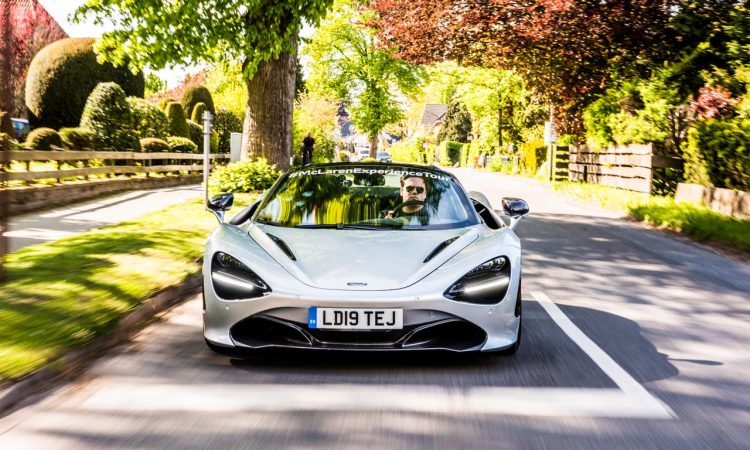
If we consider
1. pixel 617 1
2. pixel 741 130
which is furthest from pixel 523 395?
pixel 617 1

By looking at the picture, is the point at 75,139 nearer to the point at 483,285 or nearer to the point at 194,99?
the point at 194,99

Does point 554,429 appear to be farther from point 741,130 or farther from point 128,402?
point 741,130

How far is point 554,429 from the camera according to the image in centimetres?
363

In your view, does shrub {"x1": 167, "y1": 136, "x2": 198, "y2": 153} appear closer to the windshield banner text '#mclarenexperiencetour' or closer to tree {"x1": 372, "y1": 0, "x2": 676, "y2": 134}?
tree {"x1": 372, "y1": 0, "x2": 676, "y2": 134}

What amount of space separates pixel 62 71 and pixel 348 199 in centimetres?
2280

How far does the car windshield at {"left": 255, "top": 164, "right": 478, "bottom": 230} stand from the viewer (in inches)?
212

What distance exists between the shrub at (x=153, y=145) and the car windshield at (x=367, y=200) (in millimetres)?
20196

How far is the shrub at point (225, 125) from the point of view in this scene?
37938 millimetres

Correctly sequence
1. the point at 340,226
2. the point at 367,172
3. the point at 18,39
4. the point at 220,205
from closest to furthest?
1. the point at 340,226
2. the point at 220,205
3. the point at 367,172
4. the point at 18,39

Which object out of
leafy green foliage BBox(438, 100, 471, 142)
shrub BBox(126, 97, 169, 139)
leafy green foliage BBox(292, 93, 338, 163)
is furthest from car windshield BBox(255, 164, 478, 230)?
leafy green foliage BBox(438, 100, 471, 142)

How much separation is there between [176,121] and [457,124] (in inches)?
2536

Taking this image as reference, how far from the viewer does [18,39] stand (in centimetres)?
2300

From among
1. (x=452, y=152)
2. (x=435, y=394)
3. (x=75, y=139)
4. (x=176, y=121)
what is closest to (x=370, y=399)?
(x=435, y=394)

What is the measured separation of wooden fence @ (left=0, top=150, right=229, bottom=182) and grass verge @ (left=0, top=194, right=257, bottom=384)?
2704 millimetres
